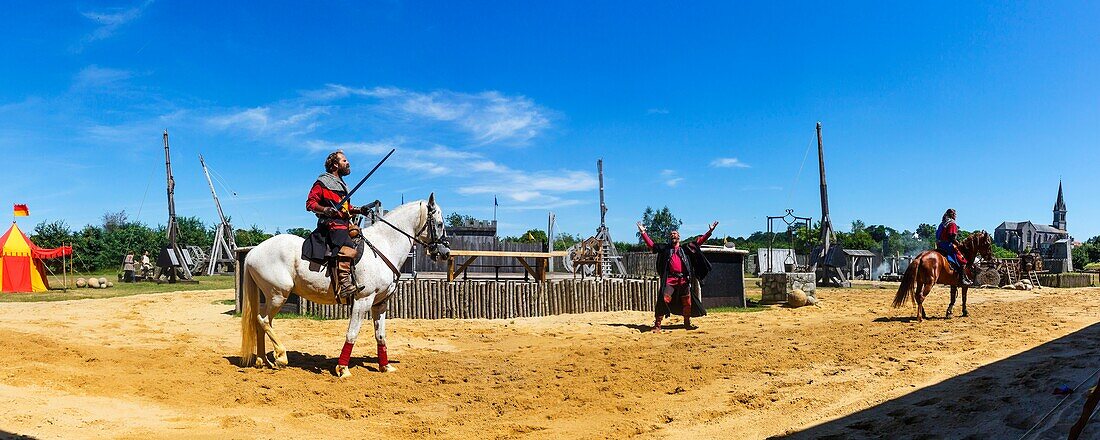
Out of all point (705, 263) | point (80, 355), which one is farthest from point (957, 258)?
point (80, 355)

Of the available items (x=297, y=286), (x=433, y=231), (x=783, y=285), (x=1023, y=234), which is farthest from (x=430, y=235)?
(x=1023, y=234)

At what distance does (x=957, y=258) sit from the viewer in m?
13.6

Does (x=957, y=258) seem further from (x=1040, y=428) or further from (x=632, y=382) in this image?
(x=1040, y=428)

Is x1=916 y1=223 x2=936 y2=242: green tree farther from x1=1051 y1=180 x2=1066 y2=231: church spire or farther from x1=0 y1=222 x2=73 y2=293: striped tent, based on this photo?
x1=0 y1=222 x2=73 y2=293: striped tent

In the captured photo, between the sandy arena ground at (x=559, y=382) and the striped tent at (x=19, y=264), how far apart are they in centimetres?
1242

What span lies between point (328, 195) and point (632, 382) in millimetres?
4031

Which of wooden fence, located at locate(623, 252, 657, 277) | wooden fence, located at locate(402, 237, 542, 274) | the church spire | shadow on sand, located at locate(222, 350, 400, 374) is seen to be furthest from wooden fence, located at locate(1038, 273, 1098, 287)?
the church spire

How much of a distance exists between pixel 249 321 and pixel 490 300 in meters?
6.94

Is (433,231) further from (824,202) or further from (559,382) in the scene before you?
(824,202)

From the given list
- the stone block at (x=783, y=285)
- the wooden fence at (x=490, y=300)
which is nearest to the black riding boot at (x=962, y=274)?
the stone block at (x=783, y=285)

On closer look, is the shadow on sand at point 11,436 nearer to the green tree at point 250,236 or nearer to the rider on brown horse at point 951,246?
the rider on brown horse at point 951,246

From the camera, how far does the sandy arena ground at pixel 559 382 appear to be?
5.35 m

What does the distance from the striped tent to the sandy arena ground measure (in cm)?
1242

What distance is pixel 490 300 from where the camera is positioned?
1445 cm
